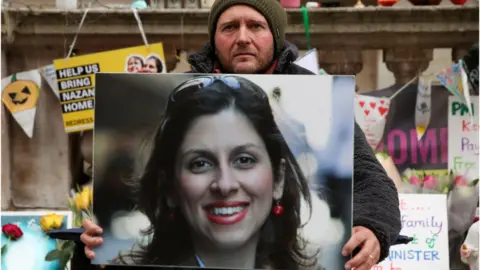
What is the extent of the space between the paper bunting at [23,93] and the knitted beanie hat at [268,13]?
4.91 m

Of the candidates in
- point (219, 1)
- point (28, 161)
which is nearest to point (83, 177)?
point (28, 161)

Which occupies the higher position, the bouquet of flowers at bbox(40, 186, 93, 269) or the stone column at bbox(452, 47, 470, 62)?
the stone column at bbox(452, 47, 470, 62)

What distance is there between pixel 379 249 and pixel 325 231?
18 cm

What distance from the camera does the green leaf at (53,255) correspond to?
283 inches

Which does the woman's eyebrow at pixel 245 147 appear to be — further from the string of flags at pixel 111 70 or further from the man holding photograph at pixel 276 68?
the string of flags at pixel 111 70

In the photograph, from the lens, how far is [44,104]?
8.37 m

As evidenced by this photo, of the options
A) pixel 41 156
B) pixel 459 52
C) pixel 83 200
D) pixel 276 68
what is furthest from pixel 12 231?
pixel 276 68

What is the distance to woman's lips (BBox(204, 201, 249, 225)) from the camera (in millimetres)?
3139

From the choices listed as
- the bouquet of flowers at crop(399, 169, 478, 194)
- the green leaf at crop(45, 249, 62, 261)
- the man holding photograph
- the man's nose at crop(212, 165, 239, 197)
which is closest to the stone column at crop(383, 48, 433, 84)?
the bouquet of flowers at crop(399, 169, 478, 194)

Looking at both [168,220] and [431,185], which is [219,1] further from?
[431,185]

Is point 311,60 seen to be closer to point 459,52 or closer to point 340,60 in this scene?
point 340,60

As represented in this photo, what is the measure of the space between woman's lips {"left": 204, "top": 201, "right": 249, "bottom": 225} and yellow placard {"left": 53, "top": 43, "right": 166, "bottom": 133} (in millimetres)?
5090

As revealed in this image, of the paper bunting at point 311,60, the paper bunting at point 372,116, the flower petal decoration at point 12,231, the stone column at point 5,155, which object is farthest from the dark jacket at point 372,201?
the stone column at point 5,155

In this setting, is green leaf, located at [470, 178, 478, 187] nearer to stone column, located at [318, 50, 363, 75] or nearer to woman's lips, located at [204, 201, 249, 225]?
stone column, located at [318, 50, 363, 75]
